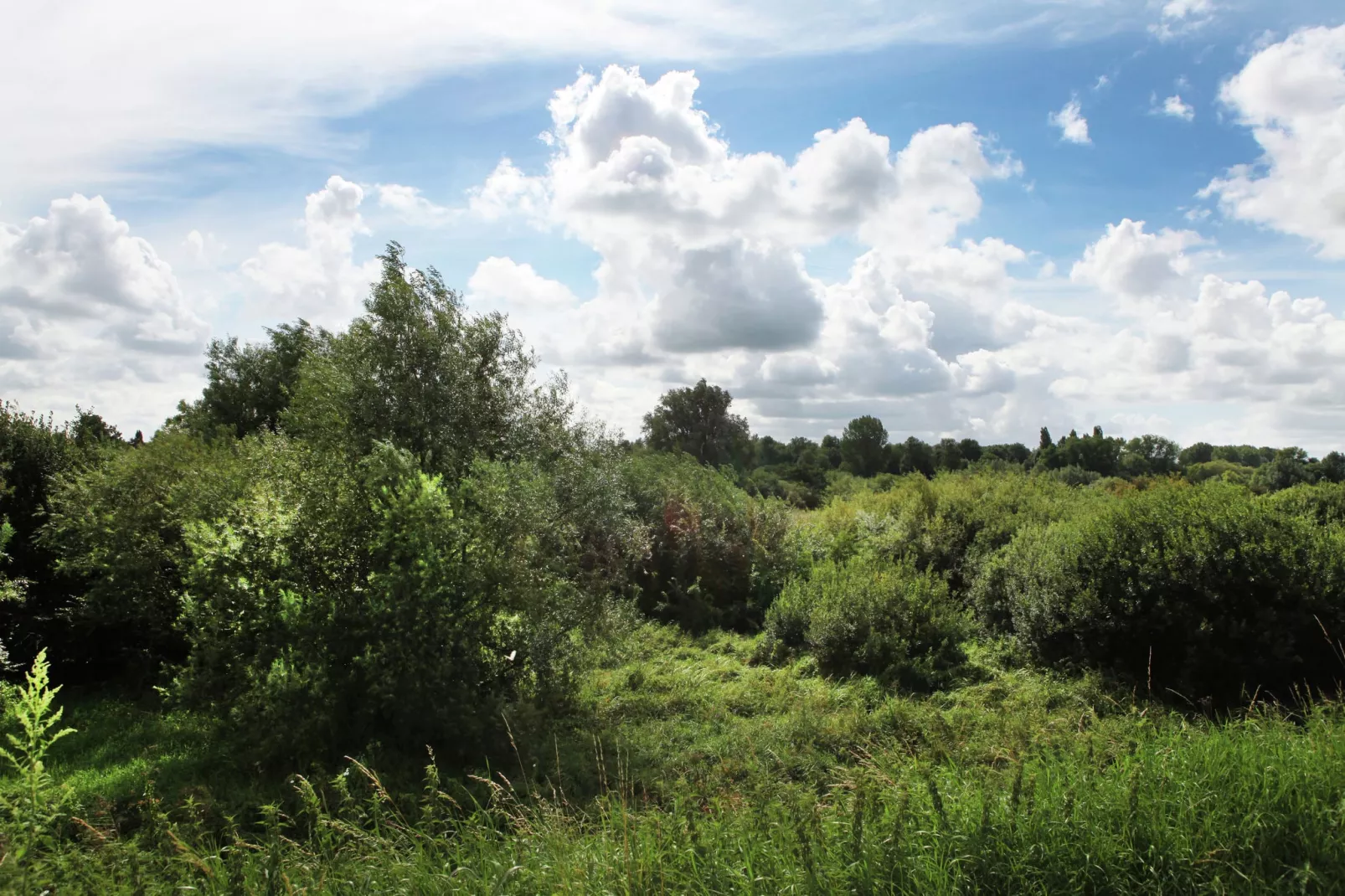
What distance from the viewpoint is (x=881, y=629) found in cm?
1095

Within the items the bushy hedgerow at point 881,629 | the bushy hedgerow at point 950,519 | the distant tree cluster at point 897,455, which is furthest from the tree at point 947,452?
the bushy hedgerow at point 881,629

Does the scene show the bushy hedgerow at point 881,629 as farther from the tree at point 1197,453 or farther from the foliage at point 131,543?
the tree at point 1197,453

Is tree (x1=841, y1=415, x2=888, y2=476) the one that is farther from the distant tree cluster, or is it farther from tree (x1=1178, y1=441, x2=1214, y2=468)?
tree (x1=1178, y1=441, x2=1214, y2=468)

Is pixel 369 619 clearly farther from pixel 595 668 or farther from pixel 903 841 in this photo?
pixel 903 841

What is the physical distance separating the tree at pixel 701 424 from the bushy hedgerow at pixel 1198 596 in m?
34.5

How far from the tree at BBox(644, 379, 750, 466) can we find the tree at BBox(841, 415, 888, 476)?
1377 centimetres

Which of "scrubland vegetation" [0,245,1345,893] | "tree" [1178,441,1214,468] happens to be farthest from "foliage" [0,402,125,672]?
"tree" [1178,441,1214,468]

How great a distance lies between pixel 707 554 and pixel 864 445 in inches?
1693

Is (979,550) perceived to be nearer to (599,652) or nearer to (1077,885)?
(599,652)

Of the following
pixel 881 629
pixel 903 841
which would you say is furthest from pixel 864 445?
pixel 903 841

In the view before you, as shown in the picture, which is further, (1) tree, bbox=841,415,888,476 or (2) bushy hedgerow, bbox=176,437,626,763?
(1) tree, bbox=841,415,888,476

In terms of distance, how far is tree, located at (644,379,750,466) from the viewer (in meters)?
45.0

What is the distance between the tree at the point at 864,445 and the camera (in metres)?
55.7

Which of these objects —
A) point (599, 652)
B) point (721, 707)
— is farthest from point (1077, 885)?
point (599, 652)
